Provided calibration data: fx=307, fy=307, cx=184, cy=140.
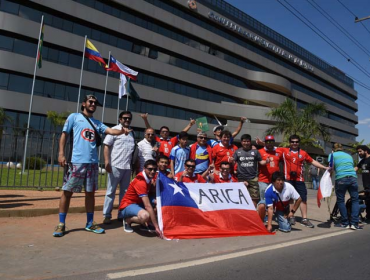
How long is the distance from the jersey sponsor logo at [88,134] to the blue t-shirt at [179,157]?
2.24m

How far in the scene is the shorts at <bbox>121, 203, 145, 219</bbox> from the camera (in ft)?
16.6

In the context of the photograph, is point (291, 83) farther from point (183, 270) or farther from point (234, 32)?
point (183, 270)

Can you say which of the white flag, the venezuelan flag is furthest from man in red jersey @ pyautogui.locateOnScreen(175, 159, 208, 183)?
the venezuelan flag

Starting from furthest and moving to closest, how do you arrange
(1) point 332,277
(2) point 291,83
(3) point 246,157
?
(2) point 291,83 → (3) point 246,157 → (1) point 332,277

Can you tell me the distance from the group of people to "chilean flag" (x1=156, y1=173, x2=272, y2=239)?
224mm

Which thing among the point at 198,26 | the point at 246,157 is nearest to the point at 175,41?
the point at 198,26

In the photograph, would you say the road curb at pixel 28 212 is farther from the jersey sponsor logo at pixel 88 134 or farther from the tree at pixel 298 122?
the tree at pixel 298 122

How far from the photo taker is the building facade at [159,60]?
27.0m

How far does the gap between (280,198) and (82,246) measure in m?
3.79

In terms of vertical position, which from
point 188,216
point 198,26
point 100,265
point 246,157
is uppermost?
point 198,26

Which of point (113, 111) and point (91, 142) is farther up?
point (113, 111)

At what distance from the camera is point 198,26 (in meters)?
37.9

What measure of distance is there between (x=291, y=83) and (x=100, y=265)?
167 ft

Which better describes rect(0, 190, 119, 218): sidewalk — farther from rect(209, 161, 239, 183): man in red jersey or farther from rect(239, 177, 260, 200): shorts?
rect(239, 177, 260, 200): shorts
